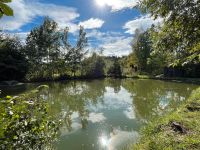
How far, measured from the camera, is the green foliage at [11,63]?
115ft

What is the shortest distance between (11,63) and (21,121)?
35.7 m

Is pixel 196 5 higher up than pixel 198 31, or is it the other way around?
pixel 196 5

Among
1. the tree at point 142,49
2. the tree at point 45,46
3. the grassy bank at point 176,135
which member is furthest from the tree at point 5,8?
the tree at point 142,49

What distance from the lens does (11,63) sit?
119ft

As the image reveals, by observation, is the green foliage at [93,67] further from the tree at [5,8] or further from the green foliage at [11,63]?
the tree at [5,8]

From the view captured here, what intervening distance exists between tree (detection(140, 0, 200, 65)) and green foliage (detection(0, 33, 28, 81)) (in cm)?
3180

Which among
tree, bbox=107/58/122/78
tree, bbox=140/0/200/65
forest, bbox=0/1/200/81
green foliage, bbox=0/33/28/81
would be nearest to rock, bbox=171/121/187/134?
tree, bbox=140/0/200/65

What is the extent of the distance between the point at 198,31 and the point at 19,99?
10.7ft

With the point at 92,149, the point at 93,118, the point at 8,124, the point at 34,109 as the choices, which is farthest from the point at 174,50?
the point at 93,118

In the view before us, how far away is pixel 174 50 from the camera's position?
16.7 feet

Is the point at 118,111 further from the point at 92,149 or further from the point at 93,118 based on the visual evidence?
the point at 92,149

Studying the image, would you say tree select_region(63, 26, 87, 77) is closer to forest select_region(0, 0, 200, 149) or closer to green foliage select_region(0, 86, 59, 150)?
forest select_region(0, 0, 200, 149)

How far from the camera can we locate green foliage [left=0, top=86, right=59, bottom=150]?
7.13 ft

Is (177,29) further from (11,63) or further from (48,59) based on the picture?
(48,59)
